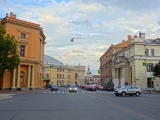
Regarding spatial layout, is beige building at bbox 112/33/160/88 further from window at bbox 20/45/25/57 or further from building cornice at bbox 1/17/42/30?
window at bbox 20/45/25/57

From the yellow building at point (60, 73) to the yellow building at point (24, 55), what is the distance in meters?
50.3

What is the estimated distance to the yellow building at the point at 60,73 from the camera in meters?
114

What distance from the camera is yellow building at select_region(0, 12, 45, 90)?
49094 mm

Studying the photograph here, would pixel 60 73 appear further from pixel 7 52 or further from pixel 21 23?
pixel 7 52

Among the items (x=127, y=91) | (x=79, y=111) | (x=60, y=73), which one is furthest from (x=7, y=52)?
(x=60, y=73)

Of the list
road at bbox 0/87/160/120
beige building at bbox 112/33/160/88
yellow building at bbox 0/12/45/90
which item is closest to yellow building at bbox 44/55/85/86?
yellow building at bbox 0/12/45/90

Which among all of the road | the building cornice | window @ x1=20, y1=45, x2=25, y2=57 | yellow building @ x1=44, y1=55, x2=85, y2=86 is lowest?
the road

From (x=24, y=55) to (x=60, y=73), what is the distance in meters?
67.3

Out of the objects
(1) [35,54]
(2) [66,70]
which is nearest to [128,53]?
(1) [35,54]

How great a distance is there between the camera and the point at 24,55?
173 ft

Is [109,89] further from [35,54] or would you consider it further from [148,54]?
[35,54]

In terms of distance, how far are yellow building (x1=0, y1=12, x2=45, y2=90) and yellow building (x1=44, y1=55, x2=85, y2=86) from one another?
1981 inches

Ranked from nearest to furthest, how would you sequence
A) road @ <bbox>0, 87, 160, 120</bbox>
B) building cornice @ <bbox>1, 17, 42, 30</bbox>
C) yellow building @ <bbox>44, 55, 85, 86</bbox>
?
road @ <bbox>0, 87, 160, 120</bbox>, building cornice @ <bbox>1, 17, 42, 30</bbox>, yellow building @ <bbox>44, 55, 85, 86</bbox>

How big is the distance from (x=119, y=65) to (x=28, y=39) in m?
27.3
